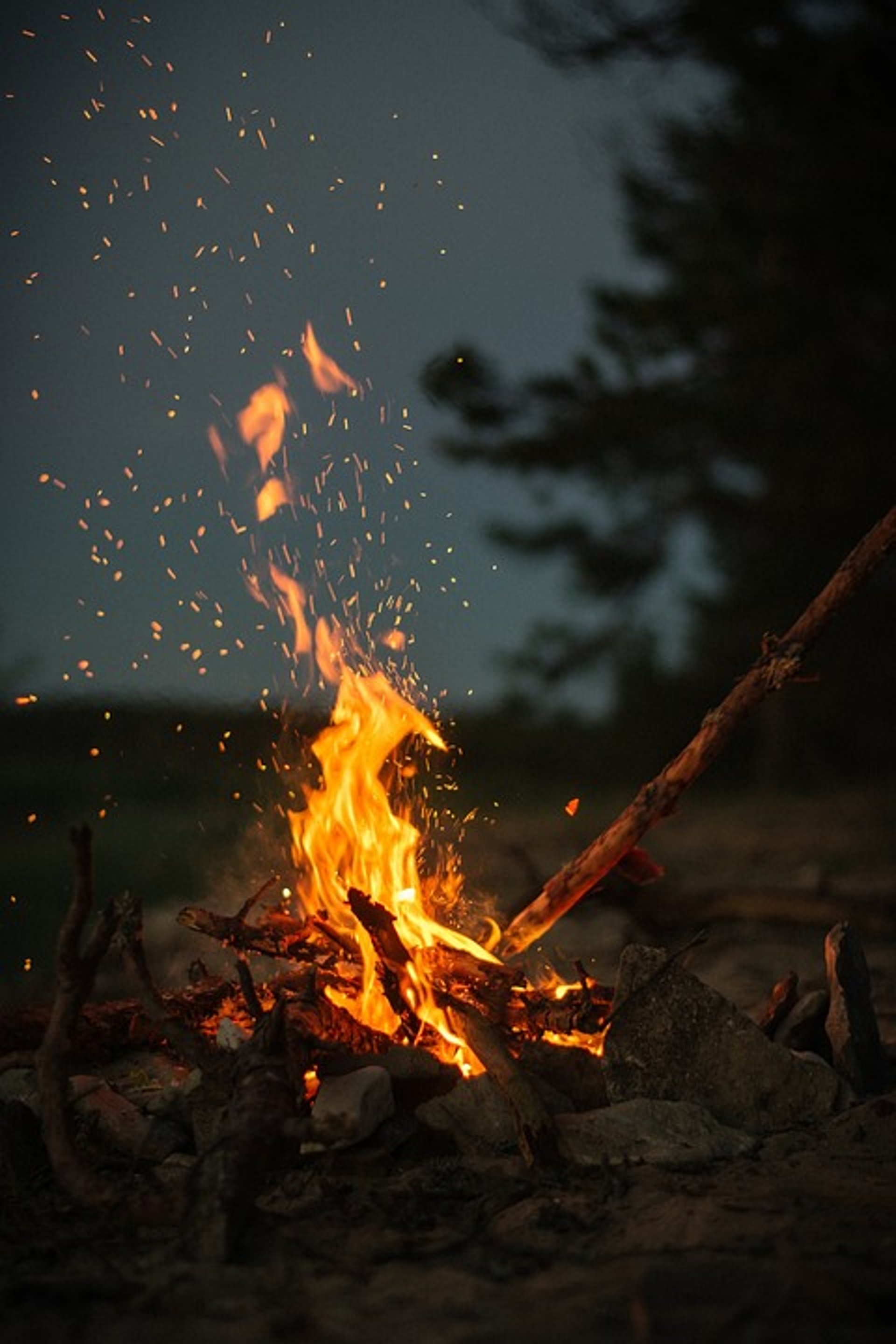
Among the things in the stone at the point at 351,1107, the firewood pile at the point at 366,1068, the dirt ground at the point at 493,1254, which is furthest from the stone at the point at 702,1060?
the stone at the point at 351,1107

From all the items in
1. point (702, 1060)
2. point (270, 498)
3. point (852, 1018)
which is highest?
point (270, 498)

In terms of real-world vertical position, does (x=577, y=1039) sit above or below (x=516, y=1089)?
above

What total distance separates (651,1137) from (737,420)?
13145 millimetres

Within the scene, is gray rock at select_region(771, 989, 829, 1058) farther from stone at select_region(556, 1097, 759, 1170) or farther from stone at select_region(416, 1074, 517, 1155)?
stone at select_region(416, 1074, 517, 1155)

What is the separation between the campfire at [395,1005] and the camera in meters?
3.77

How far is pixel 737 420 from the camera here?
52.7 ft

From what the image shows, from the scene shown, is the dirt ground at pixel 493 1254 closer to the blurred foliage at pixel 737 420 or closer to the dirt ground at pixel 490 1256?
the dirt ground at pixel 490 1256

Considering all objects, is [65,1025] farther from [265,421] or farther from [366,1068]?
[265,421]

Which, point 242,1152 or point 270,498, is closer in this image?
point 242,1152

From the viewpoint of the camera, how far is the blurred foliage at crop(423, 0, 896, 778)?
14.8 meters

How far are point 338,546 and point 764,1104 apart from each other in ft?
10.6

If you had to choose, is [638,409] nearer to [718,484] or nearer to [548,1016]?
[718,484]

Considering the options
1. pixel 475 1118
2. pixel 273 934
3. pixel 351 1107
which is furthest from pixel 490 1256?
pixel 273 934

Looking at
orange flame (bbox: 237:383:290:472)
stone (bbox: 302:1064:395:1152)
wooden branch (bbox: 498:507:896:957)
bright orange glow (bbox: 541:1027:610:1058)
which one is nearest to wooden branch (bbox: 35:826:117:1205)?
stone (bbox: 302:1064:395:1152)
